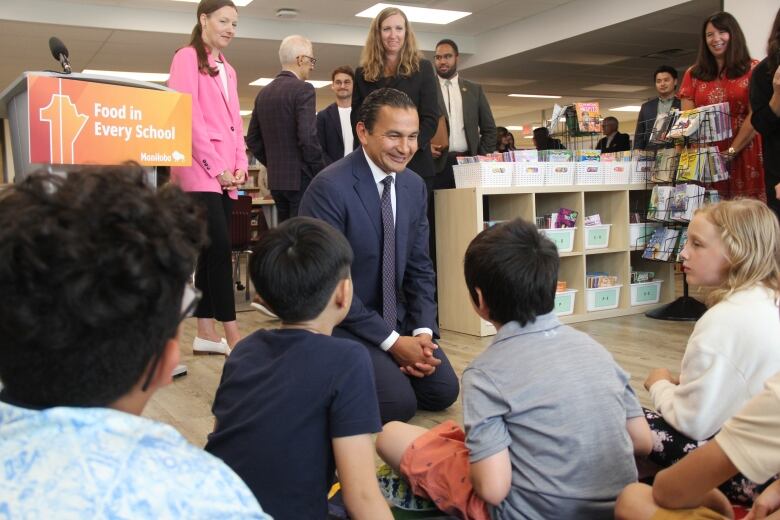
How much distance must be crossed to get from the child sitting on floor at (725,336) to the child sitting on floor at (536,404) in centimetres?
17

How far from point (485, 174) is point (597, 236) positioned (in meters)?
0.93

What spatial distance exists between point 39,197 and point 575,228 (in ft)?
12.4

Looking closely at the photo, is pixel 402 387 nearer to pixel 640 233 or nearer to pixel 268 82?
pixel 640 233

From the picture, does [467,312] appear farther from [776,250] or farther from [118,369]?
[118,369]

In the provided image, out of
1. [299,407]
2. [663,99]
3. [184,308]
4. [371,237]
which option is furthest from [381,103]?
[663,99]

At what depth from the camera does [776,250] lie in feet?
4.96

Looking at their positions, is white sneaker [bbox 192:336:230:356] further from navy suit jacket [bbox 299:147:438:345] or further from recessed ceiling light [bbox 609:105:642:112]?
recessed ceiling light [bbox 609:105:642:112]

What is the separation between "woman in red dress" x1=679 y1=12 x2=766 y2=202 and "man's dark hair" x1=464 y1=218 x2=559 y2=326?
2.72 m

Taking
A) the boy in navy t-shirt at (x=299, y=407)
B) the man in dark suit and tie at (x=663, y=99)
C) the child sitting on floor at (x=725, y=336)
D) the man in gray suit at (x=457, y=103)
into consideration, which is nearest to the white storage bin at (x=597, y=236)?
the man in gray suit at (x=457, y=103)

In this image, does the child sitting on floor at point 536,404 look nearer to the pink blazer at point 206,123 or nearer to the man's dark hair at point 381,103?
the man's dark hair at point 381,103

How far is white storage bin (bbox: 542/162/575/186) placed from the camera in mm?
3963

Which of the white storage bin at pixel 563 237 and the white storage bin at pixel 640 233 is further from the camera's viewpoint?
the white storage bin at pixel 640 233

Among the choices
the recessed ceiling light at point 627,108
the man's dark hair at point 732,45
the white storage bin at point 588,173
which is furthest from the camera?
the recessed ceiling light at point 627,108

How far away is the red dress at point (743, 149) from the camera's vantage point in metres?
3.60
